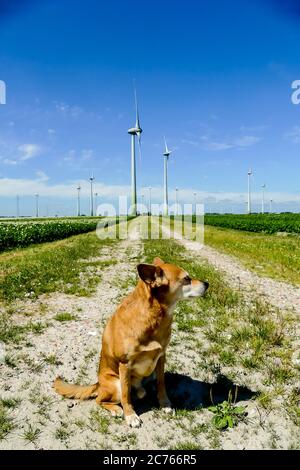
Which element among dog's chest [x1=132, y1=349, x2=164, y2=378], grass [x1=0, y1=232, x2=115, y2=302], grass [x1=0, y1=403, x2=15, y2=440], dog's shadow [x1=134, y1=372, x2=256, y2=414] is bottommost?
dog's shadow [x1=134, y1=372, x2=256, y2=414]

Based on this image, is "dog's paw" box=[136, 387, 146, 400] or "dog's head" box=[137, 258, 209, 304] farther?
"dog's paw" box=[136, 387, 146, 400]

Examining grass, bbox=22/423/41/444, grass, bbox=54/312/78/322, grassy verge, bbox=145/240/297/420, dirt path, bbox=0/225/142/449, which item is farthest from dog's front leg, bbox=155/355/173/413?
grass, bbox=54/312/78/322

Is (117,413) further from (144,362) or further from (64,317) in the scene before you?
(64,317)

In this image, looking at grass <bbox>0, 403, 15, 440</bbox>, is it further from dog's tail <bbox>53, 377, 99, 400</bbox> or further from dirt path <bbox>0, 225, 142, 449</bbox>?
dog's tail <bbox>53, 377, 99, 400</bbox>

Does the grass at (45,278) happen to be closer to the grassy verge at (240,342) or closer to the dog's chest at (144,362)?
the grassy verge at (240,342)

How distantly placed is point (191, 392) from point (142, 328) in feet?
5.99

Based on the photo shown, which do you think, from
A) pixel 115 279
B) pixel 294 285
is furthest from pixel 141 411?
pixel 294 285

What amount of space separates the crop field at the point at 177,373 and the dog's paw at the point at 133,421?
0.08 meters

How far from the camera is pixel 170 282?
4.47m

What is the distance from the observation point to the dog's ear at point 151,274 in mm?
4281

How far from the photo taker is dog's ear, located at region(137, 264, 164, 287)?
428 centimetres

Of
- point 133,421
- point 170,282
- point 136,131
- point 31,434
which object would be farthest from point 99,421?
point 136,131

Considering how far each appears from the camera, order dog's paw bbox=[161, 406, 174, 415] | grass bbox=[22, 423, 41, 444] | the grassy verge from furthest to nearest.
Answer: the grassy verge → dog's paw bbox=[161, 406, 174, 415] → grass bbox=[22, 423, 41, 444]
